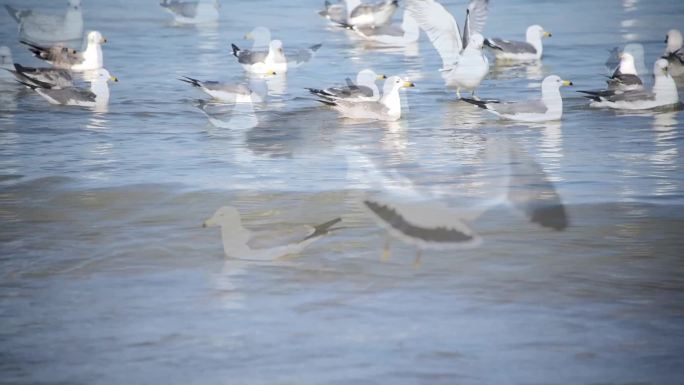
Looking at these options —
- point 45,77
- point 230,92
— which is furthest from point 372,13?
point 230,92

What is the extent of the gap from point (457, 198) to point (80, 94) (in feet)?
18.8

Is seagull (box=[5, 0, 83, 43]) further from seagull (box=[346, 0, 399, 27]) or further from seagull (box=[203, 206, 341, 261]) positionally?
seagull (box=[203, 206, 341, 261])

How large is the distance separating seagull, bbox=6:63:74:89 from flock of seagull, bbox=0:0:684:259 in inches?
0.6

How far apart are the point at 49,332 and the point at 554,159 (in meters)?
5.01

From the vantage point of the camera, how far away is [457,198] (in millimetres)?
8453

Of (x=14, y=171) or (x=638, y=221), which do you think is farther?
(x=14, y=171)

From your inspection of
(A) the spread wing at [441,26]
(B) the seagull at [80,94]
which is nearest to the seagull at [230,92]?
(B) the seagull at [80,94]

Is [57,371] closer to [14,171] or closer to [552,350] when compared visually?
[552,350]

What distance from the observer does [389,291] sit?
6.38m

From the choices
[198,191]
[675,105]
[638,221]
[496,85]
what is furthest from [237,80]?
[638,221]

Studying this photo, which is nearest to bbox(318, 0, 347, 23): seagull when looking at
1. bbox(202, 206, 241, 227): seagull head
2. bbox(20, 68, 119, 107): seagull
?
bbox(20, 68, 119, 107): seagull

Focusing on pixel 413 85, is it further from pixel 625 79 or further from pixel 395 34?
pixel 395 34

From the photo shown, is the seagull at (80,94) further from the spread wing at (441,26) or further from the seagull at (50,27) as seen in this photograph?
the seagull at (50,27)

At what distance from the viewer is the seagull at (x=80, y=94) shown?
1299cm
